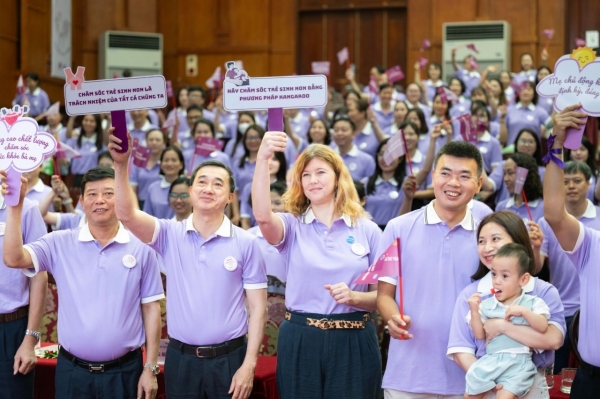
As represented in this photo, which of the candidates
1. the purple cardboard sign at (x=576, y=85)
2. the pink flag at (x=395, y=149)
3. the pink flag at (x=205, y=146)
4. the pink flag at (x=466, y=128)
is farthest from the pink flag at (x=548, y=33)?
the purple cardboard sign at (x=576, y=85)

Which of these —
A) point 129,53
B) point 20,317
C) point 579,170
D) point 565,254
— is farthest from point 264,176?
point 129,53

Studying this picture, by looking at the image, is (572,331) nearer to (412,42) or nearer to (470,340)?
(470,340)

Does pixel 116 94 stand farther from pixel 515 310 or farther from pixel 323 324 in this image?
pixel 515 310

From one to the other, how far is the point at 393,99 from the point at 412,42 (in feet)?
10.2

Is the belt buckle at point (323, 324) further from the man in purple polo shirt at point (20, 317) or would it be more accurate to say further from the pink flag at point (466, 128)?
the pink flag at point (466, 128)

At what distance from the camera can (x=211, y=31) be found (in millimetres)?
13984

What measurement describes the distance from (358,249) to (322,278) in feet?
0.62

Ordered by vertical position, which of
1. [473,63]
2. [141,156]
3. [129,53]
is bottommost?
[141,156]

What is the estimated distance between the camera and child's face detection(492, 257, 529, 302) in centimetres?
301

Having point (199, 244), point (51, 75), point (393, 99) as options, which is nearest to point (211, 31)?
point (51, 75)

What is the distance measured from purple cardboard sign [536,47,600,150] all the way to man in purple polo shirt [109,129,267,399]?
1323 millimetres

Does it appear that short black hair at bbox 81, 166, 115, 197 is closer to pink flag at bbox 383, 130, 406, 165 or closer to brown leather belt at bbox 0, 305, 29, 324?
brown leather belt at bbox 0, 305, 29, 324

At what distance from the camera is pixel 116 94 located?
3.43 m

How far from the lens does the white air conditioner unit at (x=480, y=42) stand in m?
12.6
